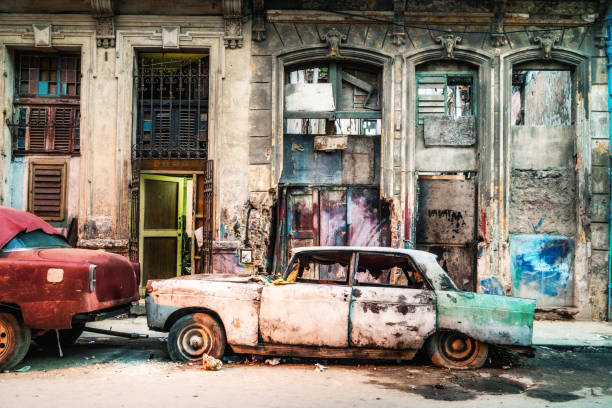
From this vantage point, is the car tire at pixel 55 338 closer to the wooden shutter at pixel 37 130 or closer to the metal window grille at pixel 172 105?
the metal window grille at pixel 172 105

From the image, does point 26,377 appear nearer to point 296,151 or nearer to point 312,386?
point 312,386

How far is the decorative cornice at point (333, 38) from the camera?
411 inches

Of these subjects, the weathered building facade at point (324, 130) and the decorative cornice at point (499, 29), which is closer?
the weathered building facade at point (324, 130)

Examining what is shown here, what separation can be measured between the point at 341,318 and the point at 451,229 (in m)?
5.24

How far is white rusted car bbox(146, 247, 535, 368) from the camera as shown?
6.02m

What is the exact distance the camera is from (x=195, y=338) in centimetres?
620

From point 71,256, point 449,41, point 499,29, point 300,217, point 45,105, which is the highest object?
point 499,29

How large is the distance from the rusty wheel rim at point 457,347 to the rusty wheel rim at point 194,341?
9.02ft

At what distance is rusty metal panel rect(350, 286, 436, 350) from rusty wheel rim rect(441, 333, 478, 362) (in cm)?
31

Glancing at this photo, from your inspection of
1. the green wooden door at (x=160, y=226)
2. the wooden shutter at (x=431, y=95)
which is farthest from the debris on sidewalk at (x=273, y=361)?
the wooden shutter at (x=431, y=95)

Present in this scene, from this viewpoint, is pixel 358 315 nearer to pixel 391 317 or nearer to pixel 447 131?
pixel 391 317

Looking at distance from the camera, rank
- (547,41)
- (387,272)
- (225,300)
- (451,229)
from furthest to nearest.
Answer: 1. (451,229)
2. (547,41)
3. (387,272)
4. (225,300)

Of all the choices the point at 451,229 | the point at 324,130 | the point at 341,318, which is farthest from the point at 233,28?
the point at 341,318

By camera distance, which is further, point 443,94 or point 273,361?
point 443,94
